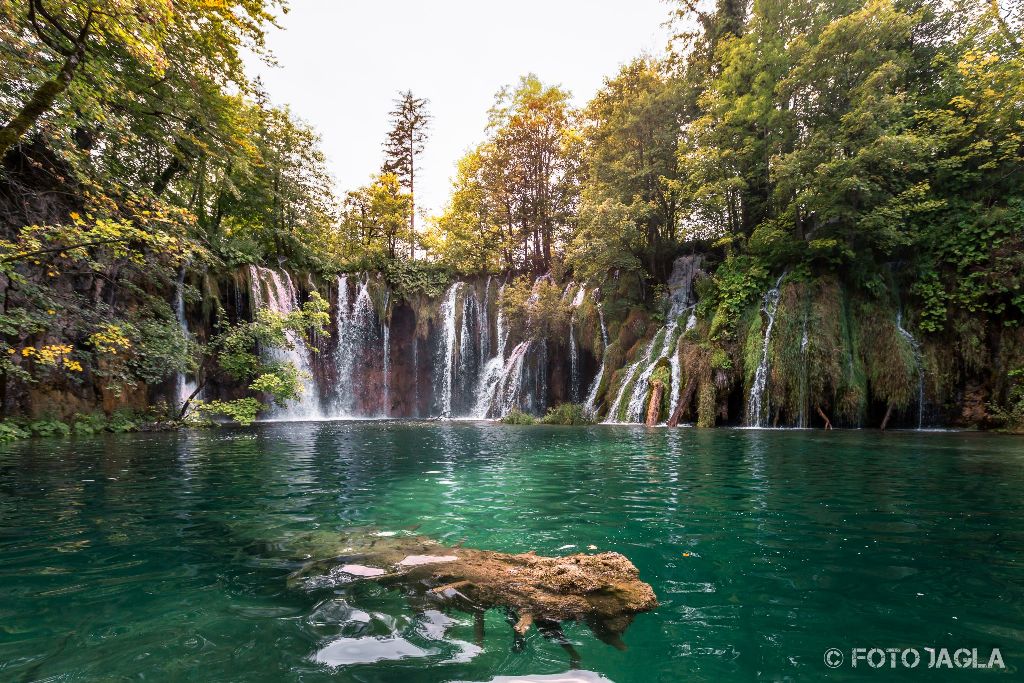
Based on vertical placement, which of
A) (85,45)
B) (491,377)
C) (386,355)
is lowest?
→ (491,377)

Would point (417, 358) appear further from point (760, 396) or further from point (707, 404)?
point (760, 396)

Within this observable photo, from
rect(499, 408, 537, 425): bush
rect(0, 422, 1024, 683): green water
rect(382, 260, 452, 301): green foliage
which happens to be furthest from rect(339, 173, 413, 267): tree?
rect(0, 422, 1024, 683): green water

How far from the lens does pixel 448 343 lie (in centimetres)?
2641

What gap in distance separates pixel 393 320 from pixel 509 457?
2027 cm

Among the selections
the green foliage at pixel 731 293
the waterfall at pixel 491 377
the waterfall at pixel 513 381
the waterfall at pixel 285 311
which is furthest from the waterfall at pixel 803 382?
the waterfall at pixel 285 311

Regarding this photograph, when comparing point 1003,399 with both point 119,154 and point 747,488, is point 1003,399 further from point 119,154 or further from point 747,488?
point 119,154

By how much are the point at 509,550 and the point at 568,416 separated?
586 inches

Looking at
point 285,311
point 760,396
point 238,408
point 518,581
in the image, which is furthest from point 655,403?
point 285,311

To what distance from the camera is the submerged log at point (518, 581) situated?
7.62 feet

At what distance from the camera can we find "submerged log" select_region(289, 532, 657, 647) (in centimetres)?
232

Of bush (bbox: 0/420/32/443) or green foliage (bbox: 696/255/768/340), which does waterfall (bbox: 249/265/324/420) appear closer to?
bush (bbox: 0/420/32/443)

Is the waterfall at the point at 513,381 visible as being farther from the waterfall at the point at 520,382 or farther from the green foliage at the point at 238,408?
the green foliage at the point at 238,408

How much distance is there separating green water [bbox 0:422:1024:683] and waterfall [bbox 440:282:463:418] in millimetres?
18151

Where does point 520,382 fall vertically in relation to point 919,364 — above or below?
below
